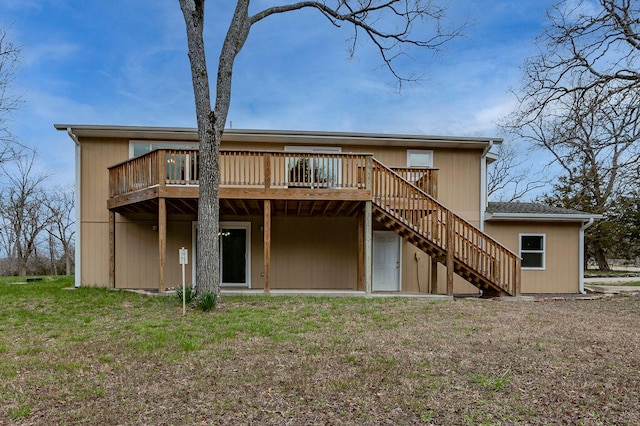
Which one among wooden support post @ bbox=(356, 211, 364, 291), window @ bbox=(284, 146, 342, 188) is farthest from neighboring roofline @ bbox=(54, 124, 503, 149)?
wooden support post @ bbox=(356, 211, 364, 291)

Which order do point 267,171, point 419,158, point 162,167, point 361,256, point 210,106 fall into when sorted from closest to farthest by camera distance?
point 210,106
point 162,167
point 267,171
point 361,256
point 419,158

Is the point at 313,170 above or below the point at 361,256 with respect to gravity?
above

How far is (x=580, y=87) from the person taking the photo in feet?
37.8

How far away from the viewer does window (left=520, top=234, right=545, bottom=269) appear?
1230 centimetres

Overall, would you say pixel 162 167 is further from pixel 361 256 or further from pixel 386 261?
pixel 386 261

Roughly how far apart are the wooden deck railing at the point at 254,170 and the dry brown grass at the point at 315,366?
10.5ft

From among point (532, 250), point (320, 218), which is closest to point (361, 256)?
point (320, 218)

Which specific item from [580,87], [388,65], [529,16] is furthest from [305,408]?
[529,16]

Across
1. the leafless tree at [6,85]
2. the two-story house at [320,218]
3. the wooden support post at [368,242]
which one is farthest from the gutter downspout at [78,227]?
the wooden support post at [368,242]

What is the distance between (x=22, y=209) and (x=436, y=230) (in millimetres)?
28017

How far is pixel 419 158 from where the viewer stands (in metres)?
12.3

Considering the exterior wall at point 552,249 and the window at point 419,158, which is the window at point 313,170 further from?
the exterior wall at point 552,249

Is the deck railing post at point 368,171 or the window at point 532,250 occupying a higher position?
the deck railing post at point 368,171

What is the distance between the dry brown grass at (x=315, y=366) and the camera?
354 cm
